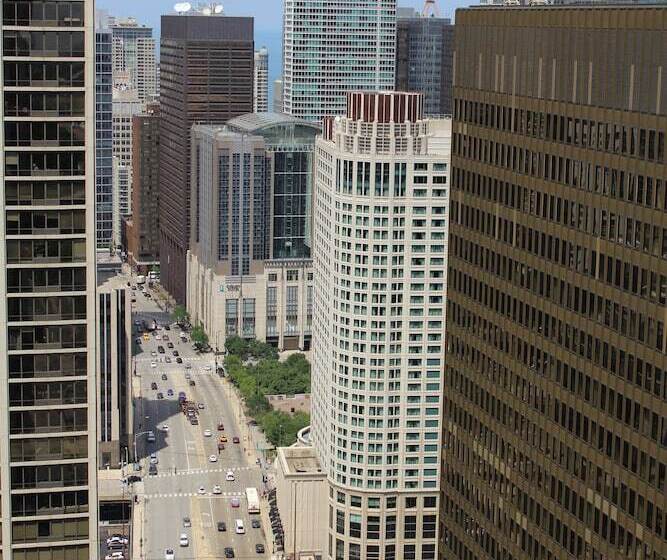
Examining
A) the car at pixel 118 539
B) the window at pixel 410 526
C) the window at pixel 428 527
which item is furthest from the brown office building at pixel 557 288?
the car at pixel 118 539

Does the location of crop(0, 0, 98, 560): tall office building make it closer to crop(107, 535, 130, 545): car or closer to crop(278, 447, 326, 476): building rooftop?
crop(278, 447, 326, 476): building rooftop

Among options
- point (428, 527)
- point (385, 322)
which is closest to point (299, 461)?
point (428, 527)

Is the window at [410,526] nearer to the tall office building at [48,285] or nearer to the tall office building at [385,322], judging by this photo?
the tall office building at [385,322]

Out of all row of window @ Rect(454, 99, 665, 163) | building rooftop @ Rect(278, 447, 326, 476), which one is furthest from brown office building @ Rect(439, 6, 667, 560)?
building rooftop @ Rect(278, 447, 326, 476)

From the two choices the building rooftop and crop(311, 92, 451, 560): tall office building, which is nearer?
crop(311, 92, 451, 560): tall office building

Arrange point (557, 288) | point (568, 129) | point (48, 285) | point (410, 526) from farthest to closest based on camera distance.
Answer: point (410, 526) < point (557, 288) < point (568, 129) < point (48, 285)

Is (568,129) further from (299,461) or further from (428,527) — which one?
(299,461)
